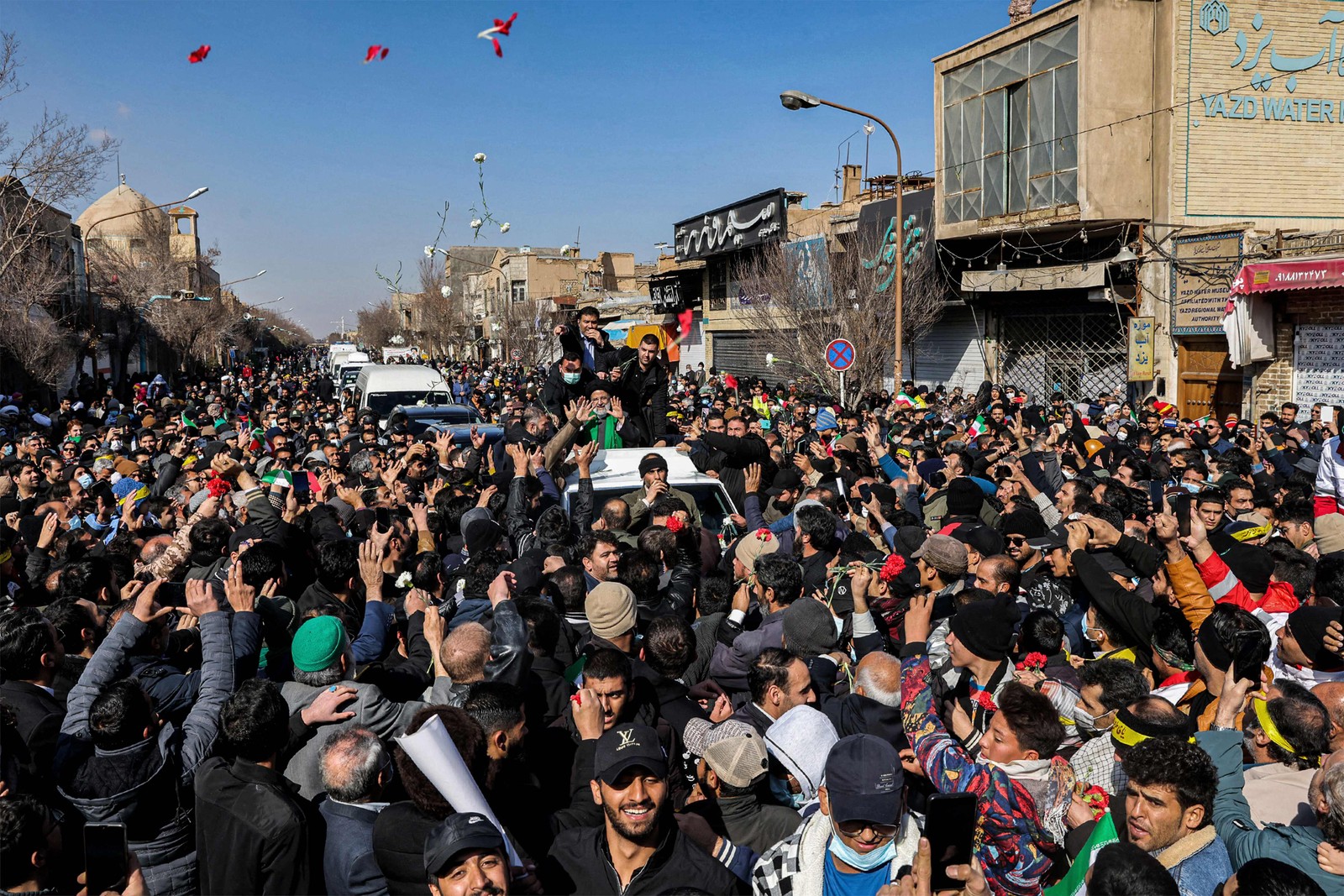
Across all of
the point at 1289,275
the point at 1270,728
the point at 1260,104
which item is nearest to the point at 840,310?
the point at 1289,275

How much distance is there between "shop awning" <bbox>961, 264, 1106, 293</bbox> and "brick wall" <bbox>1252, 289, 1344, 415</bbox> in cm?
367

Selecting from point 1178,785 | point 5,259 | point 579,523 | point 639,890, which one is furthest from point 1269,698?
point 5,259

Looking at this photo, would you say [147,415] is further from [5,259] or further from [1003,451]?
[1003,451]

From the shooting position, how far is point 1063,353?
22328 mm

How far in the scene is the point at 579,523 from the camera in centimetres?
757

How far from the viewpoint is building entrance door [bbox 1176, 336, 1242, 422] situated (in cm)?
1859

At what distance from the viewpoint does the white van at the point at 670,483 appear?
318 inches

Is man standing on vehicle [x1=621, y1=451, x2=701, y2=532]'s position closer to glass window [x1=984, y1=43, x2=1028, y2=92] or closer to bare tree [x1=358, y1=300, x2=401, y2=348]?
glass window [x1=984, y1=43, x2=1028, y2=92]

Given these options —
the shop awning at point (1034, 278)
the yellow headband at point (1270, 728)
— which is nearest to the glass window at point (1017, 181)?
the shop awning at point (1034, 278)

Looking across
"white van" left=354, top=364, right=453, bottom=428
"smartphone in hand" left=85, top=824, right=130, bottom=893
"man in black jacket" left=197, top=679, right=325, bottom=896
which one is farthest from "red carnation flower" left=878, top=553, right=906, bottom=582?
"white van" left=354, top=364, right=453, bottom=428

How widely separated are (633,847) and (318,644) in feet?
5.92

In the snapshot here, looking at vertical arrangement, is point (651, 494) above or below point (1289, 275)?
below

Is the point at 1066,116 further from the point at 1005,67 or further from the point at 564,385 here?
the point at 564,385

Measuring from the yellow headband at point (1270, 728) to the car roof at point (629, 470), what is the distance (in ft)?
16.3
